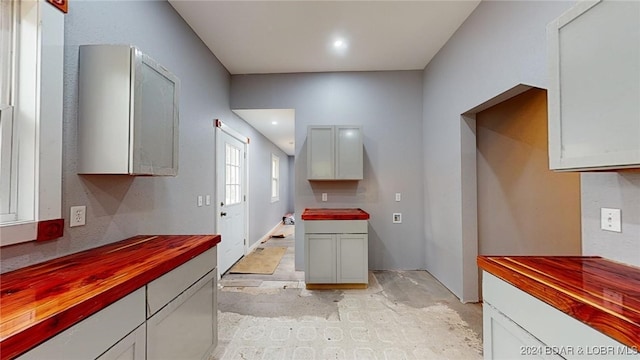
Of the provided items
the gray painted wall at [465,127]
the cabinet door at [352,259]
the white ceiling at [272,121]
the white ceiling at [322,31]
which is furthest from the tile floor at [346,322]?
the white ceiling at [322,31]

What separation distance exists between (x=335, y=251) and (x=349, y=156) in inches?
49.8

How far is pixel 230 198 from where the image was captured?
381cm

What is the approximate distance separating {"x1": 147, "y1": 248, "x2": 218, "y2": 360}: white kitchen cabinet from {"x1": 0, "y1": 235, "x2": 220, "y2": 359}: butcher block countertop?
0.08 m

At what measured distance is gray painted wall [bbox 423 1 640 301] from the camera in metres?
1.26

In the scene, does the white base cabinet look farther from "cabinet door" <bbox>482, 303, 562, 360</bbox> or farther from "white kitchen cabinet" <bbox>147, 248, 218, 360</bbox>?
"cabinet door" <bbox>482, 303, 562, 360</bbox>

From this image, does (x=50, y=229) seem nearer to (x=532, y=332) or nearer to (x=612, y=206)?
(x=532, y=332)

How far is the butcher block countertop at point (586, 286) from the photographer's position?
0.75 meters

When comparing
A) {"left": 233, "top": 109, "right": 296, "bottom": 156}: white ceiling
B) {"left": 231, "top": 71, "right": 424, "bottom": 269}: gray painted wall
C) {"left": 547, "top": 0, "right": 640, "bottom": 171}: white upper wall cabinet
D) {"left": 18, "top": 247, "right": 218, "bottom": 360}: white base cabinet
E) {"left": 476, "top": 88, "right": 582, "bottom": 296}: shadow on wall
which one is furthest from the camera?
{"left": 233, "top": 109, "right": 296, "bottom": 156}: white ceiling

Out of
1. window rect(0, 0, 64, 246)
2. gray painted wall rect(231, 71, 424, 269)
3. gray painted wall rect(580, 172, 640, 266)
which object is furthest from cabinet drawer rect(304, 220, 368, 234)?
window rect(0, 0, 64, 246)

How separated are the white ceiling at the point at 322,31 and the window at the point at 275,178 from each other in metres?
3.66

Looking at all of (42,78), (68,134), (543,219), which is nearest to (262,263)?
(68,134)

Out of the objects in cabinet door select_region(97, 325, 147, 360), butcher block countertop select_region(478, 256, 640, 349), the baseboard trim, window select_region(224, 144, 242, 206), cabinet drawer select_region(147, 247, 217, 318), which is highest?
window select_region(224, 144, 242, 206)

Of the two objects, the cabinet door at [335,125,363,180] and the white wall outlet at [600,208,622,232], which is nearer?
the white wall outlet at [600,208,622,232]

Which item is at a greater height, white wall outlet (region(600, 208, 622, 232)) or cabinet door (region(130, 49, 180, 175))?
cabinet door (region(130, 49, 180, 175))
